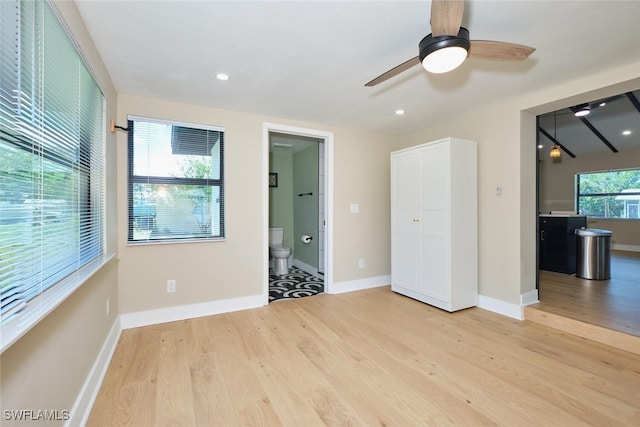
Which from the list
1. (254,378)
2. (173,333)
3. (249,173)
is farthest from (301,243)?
(254,378)

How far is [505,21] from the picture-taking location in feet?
5.64

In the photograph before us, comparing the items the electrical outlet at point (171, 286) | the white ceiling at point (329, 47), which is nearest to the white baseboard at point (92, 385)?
the electrical outlet at point (171, 286)

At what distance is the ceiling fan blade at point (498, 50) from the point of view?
156 cm

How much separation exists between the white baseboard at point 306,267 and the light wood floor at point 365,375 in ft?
6.18

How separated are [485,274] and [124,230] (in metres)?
3.89

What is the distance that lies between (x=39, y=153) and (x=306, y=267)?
4.25m

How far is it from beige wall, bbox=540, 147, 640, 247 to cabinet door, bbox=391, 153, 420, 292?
6044 millimetres

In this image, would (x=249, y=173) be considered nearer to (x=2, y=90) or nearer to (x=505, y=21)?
(x=2, y=90)

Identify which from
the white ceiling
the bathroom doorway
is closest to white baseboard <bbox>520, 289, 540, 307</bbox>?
the white ceiling

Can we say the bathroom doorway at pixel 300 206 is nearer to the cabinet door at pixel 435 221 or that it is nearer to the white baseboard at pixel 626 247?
the cabinet door at pixel 435 221

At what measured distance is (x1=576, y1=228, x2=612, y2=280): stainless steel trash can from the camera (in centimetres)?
393

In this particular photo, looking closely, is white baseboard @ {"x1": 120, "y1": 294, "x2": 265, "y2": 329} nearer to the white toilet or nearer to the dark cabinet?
the white toilet

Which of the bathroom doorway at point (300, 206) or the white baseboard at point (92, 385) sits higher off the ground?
the bathroom doorway at point (300, 206)

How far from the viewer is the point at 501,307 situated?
3133 mm
